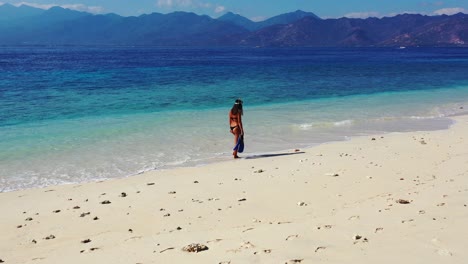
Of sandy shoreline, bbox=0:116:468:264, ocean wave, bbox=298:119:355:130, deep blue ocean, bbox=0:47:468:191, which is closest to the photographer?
sandy shoreline, bbox=0:116:468:264

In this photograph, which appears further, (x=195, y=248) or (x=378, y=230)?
(x=378, y=230)

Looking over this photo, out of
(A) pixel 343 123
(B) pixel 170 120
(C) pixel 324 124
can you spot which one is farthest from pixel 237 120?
(B) pixel 170 120

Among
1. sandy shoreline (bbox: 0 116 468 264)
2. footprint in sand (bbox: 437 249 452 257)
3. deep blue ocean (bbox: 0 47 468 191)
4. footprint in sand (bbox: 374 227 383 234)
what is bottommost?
deep blue ocean (bbox: 0 47 468 191)

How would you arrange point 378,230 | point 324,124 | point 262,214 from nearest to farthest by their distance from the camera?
1. point 378,230
2. point 262,214
3. point 324,124

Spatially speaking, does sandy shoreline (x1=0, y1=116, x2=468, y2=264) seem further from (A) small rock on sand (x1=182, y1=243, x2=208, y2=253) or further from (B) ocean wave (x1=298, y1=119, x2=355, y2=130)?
(B) ocean wave (x1=298, y1=119, x2=355, y2=130)

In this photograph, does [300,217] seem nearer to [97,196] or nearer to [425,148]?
[97,196]

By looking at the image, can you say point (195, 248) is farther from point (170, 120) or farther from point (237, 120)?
point (170, 120)

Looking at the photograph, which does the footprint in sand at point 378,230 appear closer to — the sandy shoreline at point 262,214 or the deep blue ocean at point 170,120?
the sandy shoreline at point 262,214

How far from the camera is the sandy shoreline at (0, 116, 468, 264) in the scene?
541cm

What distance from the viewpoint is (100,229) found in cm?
729

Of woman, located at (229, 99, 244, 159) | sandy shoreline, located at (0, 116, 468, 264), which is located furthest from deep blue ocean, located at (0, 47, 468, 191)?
sandy shoreline, located at (0, 116, 468, 264)

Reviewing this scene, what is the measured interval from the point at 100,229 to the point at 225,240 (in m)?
2.42

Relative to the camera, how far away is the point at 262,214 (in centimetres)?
760

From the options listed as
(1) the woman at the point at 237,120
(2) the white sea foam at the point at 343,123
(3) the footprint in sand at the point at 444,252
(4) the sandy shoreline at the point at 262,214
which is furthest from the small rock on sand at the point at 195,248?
(2) the white sea foam at the point at 343,123
